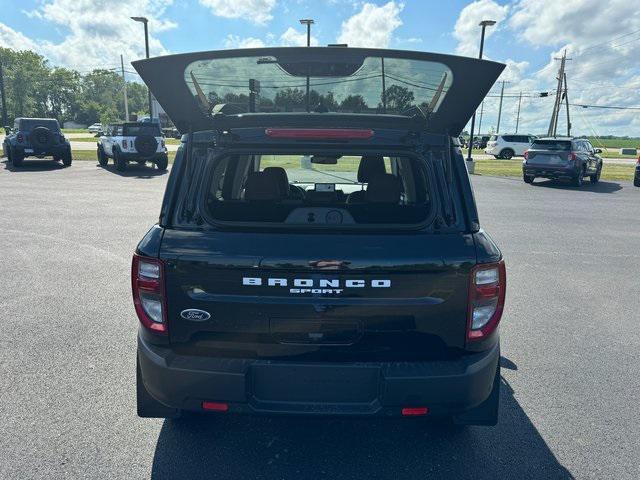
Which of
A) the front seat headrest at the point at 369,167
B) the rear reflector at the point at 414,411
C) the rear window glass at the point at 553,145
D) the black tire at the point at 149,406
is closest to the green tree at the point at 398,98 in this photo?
the front seat headrest at the point at 369,167

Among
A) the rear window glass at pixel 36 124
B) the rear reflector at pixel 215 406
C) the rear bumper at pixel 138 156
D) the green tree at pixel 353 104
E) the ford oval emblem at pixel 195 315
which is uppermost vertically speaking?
the green tree at pixel 353 104

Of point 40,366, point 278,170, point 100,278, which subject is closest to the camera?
point 278,170

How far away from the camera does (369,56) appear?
7.69ft

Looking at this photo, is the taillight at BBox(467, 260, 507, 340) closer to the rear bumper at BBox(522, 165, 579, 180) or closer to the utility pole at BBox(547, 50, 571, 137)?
the rear bumper at BBox(522, 165, 579, 180)

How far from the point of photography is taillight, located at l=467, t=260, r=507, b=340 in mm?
2195

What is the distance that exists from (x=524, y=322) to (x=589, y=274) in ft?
7.79

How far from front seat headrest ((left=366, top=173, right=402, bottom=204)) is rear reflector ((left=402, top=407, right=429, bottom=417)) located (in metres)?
1.11

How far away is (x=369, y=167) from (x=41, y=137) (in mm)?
19064

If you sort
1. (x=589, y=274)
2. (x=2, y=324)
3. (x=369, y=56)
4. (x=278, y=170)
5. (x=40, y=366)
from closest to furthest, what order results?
(x=369, y=56) → (x=278, y=170) → (x=40, y=366) → (x=2, y=324) → (x=589, y=274)

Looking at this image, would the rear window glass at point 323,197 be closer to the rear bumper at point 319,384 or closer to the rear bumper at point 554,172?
the rear bumper at point 319,384

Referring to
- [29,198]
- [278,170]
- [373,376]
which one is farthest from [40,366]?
[29,198]

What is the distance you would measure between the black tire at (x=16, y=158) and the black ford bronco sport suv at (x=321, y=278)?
63.1 ft

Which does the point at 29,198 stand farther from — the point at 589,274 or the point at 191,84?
the point at 589,274

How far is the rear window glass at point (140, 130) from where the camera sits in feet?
60.4
